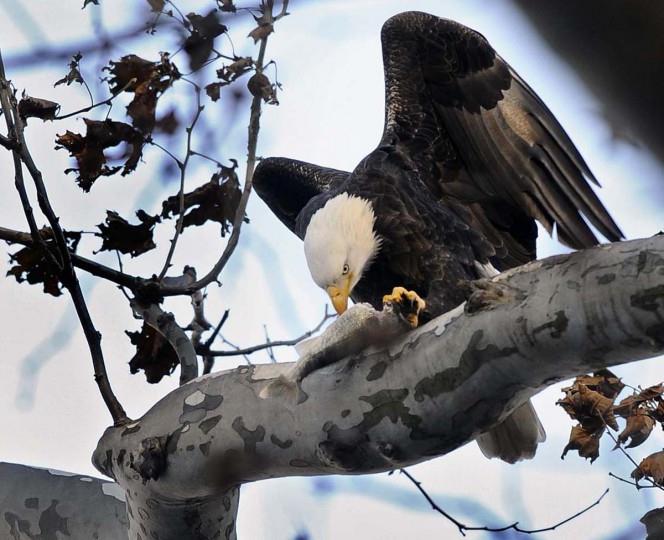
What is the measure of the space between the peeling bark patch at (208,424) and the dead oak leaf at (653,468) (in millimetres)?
1208

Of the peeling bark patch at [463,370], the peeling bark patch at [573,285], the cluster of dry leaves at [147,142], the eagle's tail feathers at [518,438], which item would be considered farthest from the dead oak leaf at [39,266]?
the eagle's tail feathers at [518,438]

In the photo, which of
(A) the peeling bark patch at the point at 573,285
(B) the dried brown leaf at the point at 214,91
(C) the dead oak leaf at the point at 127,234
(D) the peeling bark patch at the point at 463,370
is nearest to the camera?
(A) the peeling bark patch at the point at 573,285

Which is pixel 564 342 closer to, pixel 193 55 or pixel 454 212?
pixel 193 55

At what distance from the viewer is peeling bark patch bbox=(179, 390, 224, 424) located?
214 centimetres

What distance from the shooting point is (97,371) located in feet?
7.73

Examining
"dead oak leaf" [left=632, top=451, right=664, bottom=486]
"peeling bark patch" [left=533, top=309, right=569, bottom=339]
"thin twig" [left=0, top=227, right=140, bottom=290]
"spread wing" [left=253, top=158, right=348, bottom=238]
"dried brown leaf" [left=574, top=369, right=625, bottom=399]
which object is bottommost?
"dead oak leaf" [left=632, top=451, right=664, bottom=486]

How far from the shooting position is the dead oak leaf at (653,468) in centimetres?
249

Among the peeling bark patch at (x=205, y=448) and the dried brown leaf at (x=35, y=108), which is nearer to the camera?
the peeling bark patch at (x=205, y=448)

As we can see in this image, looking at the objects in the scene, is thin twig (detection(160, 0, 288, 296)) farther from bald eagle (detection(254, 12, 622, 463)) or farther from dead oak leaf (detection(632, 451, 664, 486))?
dead oak leaf (detection(632, 451, 664, 486))

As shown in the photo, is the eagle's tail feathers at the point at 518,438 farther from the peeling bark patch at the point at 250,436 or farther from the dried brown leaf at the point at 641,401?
the peeling bark patch at the point at 250,436

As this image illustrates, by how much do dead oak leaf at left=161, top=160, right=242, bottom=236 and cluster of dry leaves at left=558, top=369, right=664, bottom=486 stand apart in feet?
3.74

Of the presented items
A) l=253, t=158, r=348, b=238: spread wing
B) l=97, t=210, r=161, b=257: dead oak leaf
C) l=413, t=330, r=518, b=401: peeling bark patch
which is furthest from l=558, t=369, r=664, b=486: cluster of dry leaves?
l=253, t=158, r=348, b=238: spread wing

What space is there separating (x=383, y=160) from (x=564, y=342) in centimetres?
212

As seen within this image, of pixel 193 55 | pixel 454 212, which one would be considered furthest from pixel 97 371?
pixel 454 212
